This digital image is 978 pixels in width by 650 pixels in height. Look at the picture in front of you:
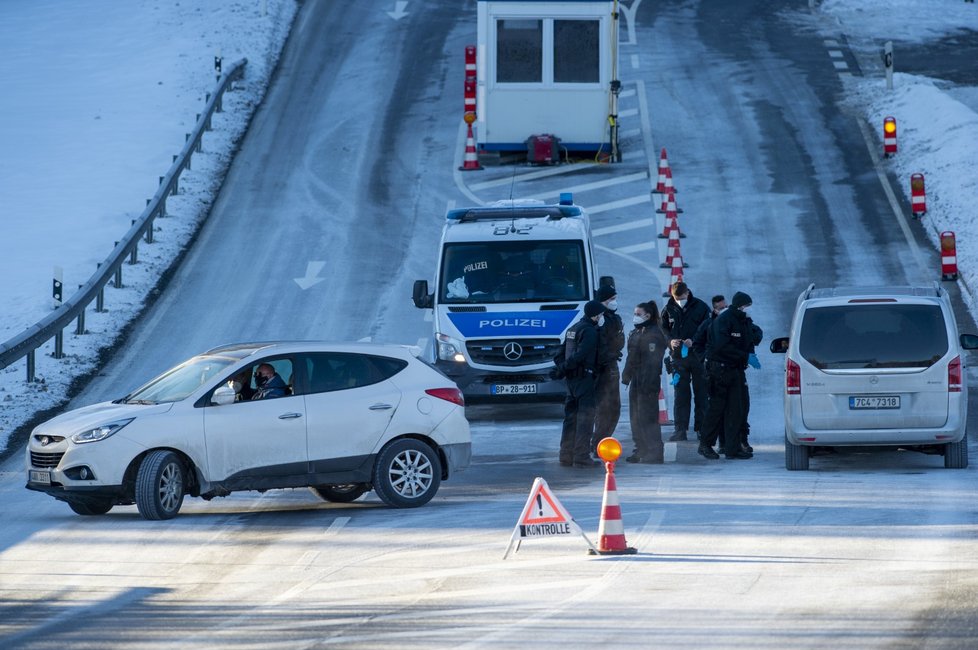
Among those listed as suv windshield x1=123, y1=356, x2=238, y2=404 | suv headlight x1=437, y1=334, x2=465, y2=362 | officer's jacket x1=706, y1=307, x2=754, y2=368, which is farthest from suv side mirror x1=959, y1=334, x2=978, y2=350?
suv windshield x1=123, y1=356, x2=238, y2=404

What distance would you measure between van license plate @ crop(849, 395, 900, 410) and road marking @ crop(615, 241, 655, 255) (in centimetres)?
1133

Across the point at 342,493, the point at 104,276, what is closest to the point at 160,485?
the point at 342,493

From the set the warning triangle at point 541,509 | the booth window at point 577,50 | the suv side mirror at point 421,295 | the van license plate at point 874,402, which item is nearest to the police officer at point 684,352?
the van license plate at point 874,402

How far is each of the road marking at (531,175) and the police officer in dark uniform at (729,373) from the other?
13496 millimetres

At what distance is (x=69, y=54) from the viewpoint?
41.2 meters

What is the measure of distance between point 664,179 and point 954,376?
535 inches

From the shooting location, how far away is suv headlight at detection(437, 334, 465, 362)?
19.4m

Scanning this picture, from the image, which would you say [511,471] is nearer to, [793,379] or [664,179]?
[793,379]

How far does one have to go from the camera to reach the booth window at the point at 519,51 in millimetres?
30875

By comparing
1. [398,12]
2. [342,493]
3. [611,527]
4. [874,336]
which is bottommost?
[342,493]

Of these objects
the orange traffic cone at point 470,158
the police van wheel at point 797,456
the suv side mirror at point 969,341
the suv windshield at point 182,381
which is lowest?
the police van wheel at point 797,456

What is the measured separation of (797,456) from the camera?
1590 centimetres

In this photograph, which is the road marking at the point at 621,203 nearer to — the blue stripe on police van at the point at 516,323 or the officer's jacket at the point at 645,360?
the blue stripe on police van at the point at 516,323

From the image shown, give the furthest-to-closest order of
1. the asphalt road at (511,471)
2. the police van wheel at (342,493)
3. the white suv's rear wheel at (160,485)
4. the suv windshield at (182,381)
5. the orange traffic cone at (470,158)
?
the orange traffic cone at (470,158) < the police van wheel at (342,493) < the suv windshield at (182,381) < the white suv's rear wheel at (160,485) < the asphalt road at (511,471)
